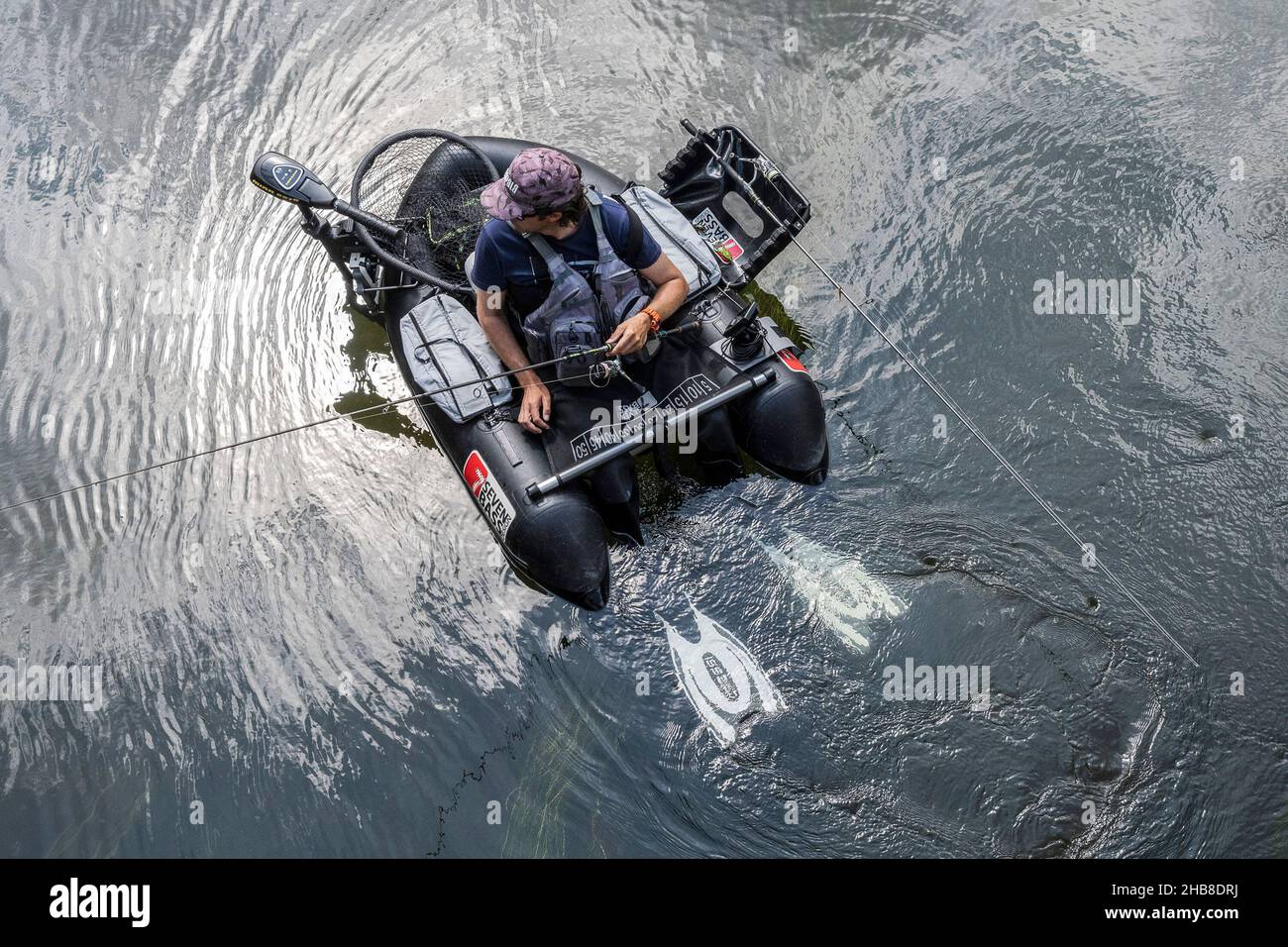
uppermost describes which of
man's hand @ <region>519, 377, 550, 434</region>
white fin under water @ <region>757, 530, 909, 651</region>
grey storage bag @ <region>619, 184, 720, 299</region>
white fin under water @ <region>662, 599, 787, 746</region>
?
grey storage bag @ <region>619, 184, 720, 299</region>

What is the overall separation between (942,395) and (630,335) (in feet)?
5.99

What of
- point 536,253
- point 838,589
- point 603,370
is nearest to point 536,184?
point 536,253

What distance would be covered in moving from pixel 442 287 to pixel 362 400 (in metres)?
1.20

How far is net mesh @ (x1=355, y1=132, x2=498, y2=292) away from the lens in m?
5.24

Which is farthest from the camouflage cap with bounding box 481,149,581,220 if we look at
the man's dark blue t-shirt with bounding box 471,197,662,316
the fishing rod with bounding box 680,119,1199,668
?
the fishing rod with bounding box 680,119,1199,668

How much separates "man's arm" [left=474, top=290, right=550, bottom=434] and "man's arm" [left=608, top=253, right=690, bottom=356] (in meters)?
0.45

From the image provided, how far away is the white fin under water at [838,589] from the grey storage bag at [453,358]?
1507 millimetres

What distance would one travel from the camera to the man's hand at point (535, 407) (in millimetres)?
4656

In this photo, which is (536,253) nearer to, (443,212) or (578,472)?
(578,472)

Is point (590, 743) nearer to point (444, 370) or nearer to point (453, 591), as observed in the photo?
point (453, 591)

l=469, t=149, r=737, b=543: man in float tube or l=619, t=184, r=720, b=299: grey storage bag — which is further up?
l=619, t=184, r=720, b=299: grey storage bag

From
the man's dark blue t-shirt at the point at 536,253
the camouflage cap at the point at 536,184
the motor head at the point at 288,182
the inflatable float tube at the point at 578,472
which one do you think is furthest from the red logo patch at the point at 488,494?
the motor head at the point at 288,182

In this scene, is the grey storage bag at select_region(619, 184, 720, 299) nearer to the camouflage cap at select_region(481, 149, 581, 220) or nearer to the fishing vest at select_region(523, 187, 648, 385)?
the fishing vest at select_region(523, 187, 648, 385)

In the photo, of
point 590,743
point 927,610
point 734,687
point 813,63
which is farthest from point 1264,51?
point 590,743
